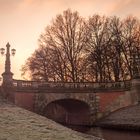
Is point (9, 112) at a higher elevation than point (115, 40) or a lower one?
lower

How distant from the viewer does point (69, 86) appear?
120 ft

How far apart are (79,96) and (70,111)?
657cm

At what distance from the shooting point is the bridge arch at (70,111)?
38469 millimetres

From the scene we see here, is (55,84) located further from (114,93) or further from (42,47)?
(42,47)

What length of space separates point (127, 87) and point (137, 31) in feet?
36.7

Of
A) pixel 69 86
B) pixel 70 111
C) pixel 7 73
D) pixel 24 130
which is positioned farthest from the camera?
pixel 70 111

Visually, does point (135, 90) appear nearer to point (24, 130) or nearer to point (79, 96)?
point (79, 96)

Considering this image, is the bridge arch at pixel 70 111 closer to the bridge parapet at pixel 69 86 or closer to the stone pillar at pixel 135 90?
the bridge parapet at pixel 69 86

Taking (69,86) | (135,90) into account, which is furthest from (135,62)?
(69,86)

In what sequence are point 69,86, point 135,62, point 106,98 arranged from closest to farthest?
point 69,86
point 106,98
point 135,62

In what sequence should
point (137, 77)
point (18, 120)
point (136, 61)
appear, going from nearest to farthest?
point (18, 120), point (137, 77), point (136, 61)

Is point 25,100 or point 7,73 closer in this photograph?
point 7,73

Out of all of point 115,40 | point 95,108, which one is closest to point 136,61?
point 115,40

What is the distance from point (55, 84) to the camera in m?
35.8
